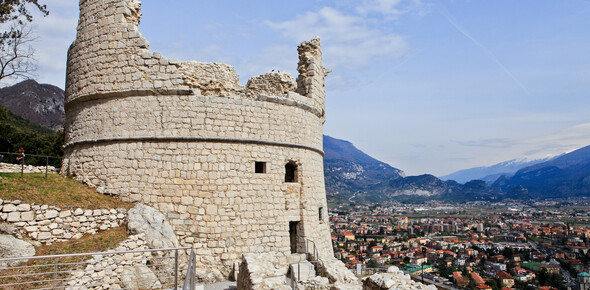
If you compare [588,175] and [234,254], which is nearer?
[234,254]

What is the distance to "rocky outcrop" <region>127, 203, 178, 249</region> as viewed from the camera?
965cm

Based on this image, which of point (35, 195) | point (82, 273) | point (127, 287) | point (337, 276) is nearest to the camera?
point (82, 273)

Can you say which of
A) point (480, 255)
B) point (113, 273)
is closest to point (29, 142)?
point (113, 273)

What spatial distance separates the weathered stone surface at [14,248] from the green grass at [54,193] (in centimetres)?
108

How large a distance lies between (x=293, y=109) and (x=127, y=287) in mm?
7030

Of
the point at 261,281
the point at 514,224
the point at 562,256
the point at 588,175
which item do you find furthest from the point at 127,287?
the point at 588,175

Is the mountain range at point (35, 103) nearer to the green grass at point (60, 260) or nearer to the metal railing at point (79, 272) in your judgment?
the green grass at point (60, 260)

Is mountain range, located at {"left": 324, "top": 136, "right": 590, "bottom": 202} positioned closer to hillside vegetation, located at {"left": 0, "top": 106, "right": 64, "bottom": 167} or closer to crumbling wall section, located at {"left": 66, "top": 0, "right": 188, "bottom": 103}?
hillside vegetation, located at {"left": 0, "top": 106, "right": 64, "bottom": 167}

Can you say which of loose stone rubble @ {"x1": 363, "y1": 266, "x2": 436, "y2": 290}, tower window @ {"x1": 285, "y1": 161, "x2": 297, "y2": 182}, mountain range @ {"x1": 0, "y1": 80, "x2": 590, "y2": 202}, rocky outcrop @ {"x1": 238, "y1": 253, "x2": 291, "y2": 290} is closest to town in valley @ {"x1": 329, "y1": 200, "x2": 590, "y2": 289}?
tower window @ {"x1": 285, "y1": 161, "x2": 297, "y2": 182}

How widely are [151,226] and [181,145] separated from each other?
2.34m

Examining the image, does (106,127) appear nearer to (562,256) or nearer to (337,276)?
(337,276)

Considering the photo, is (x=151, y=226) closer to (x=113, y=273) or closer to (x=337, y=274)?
(x=113, y=273)

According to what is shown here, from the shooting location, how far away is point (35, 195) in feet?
30.3

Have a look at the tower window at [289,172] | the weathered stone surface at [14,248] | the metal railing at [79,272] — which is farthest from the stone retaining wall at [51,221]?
the tower window at [289,172]
